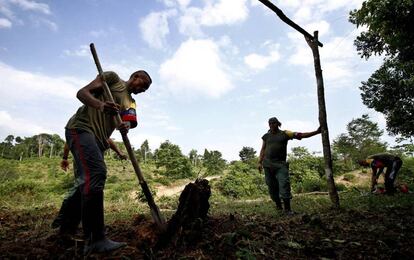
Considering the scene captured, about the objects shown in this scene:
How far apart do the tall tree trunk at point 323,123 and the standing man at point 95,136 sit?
4228 mm

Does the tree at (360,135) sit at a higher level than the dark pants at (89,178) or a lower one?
higher

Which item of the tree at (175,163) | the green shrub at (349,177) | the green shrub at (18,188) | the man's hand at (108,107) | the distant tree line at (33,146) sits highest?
the distant tree line at (33,146)

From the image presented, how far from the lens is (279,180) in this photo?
6.36 metres

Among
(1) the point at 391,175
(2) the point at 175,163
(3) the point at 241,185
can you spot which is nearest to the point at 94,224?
(1) the point at 391,175

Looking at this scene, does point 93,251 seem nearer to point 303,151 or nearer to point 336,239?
point 336,239

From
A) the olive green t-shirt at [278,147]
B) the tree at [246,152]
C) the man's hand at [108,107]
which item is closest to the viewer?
the man's hand at [108,107]

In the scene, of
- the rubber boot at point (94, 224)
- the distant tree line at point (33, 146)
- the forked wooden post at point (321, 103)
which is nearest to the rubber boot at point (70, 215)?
the rubber boot at point (94, 224)

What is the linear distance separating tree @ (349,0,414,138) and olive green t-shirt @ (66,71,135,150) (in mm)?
6977

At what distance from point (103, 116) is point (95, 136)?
243 mm

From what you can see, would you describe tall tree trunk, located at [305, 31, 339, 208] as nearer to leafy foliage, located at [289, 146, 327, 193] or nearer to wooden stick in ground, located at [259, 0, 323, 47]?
wooden stick in ground, located at [259, 0, 323, 47]

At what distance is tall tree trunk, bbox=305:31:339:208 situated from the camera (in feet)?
19.9

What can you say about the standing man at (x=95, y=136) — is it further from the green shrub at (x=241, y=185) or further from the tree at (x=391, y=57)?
the green shrub at (x=241, y=185)

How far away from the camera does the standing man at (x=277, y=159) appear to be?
6.24m

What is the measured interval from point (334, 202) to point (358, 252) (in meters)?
3.24
